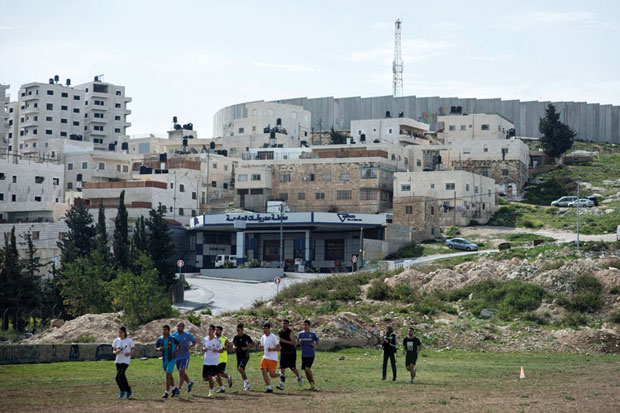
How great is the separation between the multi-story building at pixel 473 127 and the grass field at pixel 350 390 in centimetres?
9002

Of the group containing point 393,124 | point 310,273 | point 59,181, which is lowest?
point 310,273

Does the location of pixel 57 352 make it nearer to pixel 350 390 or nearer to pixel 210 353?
pixel 210 353

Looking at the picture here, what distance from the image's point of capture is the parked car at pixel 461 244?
77.9 meters

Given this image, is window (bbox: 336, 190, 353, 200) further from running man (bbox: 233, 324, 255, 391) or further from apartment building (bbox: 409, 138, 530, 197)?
running man (bbox: 233, 324, 255, 391)

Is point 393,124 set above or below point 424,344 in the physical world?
above

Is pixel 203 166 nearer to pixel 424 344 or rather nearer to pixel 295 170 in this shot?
pixel 295 170

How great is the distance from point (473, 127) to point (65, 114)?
207 feet

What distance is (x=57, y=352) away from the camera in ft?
91.0

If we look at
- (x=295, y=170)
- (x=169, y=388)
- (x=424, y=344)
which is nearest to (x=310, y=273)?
(x=295, y=170)

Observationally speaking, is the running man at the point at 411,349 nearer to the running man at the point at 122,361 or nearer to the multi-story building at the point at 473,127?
the running man at the point at 122,361

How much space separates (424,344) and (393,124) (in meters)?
82.4

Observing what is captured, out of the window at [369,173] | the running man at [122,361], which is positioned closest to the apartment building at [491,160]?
the window at [369,173]

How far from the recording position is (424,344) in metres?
37.7

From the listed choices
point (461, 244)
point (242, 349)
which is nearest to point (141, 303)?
point (242, 349)
